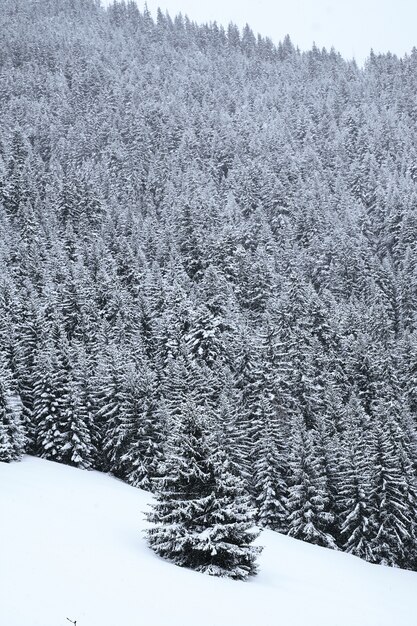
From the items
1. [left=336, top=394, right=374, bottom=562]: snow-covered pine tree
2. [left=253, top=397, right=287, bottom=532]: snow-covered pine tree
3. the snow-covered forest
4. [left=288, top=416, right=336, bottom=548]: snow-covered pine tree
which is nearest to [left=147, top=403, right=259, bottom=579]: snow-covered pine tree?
the snow-covered forest

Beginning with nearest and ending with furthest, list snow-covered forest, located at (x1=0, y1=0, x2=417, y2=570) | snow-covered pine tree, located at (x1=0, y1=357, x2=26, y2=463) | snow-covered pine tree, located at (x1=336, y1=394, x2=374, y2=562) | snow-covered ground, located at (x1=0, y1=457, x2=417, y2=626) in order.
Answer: snow-covered ground, located at (x1=0, y1=457, x2=417, y2=626)
snow-covered pine tree, located at (x1=0, y1=357, x2=26, y2=463)
snow-covered pine tree, located at (x1=336, y1=394, x2=374, y2=562)
snow-covered forest, located at (x1=0, y1=0, x2=417, y2=570)

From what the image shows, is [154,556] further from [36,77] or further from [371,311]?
[36,77]

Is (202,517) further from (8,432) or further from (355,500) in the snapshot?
(355,500)

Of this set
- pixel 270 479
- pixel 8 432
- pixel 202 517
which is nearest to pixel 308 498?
pixel 270 479

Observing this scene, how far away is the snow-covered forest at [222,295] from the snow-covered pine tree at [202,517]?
5.5 inches

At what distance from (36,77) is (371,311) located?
461ft

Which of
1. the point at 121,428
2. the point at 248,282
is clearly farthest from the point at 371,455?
the point at 248,282

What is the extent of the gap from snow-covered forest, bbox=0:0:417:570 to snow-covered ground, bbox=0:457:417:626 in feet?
9.37

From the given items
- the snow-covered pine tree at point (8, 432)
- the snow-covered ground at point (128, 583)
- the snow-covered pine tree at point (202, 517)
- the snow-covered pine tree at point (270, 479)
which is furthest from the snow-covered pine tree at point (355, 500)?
the snow-covered pine tree at point (8, 432)

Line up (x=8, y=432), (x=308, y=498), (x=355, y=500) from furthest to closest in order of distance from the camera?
(x=355, y=500) → (x=308, y=498) → (x=8, y=432)

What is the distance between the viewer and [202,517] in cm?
1806

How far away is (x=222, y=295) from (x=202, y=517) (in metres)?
45.8

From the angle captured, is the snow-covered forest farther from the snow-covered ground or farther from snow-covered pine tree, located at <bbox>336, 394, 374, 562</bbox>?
the snow-covered ground

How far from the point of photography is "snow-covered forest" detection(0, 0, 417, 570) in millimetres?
39031
